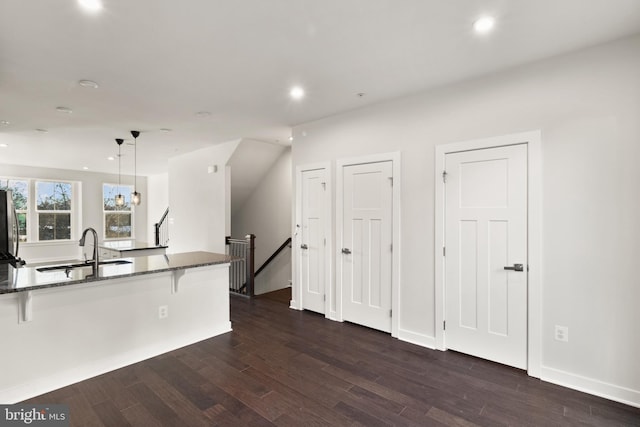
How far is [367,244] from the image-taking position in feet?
13.0

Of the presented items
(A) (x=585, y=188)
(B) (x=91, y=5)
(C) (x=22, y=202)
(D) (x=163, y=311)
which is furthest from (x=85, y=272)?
(C) (x=22, y=202)

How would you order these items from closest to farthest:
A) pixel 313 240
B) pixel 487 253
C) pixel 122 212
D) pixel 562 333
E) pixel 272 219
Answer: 1. pixel 562 333
2. pixel 487 253
3. pixel 313 240
4. pixel 272 219
5. pixel 122 212

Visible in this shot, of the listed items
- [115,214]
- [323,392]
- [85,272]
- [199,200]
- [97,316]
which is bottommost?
[323,392]

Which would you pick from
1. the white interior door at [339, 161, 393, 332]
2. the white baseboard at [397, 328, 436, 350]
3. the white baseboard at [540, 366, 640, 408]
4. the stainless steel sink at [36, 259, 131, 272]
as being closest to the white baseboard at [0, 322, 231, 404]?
the stainless steel sink at [36, 259, 131, 272]

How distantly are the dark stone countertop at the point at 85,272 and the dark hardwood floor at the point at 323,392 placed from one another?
89 centimetres

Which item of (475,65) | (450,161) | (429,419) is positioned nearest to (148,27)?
(475,65)

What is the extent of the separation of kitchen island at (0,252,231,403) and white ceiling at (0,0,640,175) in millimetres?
1843

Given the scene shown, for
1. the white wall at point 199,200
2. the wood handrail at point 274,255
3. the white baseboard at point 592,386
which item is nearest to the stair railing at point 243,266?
the white wall at point 199,200

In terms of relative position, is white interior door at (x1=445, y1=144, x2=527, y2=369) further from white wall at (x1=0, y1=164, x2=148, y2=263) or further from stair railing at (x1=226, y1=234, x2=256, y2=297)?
white wall at (x1=0, y1=164, x2=148, y2=263)

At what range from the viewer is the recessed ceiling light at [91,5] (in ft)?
6.29

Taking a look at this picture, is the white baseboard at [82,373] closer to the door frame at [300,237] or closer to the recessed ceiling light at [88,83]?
the door frame at [300,237]

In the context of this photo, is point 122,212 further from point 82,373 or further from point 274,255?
point 82,373

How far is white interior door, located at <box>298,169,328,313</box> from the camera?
443cm

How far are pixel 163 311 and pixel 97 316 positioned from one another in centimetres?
61
